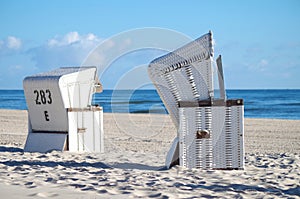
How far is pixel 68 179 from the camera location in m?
6.29

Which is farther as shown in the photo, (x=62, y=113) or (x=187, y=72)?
(x=62, y=113)

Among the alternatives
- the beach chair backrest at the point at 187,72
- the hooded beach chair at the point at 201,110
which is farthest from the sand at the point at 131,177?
the beach chair backrest at the point at 187,72

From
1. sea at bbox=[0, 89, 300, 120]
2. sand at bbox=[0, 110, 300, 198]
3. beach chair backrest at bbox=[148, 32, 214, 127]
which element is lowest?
sand at bbox=[0, 110, 300, 198]

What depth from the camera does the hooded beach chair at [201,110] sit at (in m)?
7.16

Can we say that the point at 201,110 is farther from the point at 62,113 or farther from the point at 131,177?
the point at 62,113

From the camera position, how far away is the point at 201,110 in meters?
7.21

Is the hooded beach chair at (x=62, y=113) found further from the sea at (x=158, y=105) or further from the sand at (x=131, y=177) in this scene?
the sea at (x=158, y=105)

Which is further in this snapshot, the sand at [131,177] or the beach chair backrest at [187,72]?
the beach chair backrest at [187,72]

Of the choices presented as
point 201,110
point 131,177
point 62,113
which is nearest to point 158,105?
point 62,113

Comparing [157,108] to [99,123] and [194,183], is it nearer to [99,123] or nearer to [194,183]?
[99,123]

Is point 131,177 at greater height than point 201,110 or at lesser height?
lesser

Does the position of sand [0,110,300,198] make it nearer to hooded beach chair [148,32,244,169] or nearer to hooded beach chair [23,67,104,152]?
hooded beach chair [148,32,244,169]

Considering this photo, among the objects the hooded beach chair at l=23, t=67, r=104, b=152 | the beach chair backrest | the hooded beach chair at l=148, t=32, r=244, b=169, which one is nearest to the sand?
the hooded beach chair at l=148, t=32, r=244, b=169

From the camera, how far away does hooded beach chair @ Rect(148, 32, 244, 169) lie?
23.5ft
